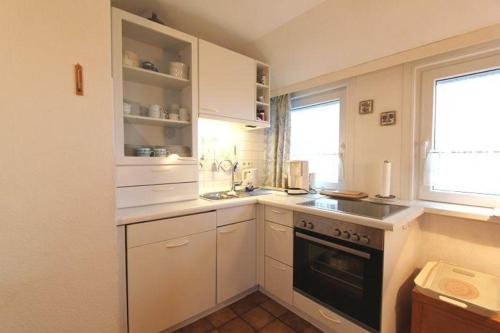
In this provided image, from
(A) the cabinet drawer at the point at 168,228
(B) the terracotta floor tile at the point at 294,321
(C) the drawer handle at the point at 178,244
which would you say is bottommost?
(B) the terracotta floor tile at the point at 294,321

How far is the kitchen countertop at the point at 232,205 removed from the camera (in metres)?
1.25

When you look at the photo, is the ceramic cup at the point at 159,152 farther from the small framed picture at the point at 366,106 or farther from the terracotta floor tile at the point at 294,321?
the small framed picture at the point at 366,106

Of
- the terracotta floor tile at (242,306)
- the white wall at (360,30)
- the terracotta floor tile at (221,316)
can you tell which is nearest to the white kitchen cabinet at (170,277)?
the terracotta floor tile at (221,316)

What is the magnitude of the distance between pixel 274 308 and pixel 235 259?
1.64 ft

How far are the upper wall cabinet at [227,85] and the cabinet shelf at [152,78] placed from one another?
20cm

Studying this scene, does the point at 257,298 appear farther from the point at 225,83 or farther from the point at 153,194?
the point at 225,83

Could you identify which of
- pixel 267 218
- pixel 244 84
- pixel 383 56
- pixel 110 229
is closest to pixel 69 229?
pixel 110 229

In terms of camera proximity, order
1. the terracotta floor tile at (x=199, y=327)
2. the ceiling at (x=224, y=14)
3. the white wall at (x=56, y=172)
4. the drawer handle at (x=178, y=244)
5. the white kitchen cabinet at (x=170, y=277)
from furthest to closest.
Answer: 1. the ceiling at (x=224, y=14)
2. the terracotta floor tile at (x=199, y=327)
3. the drawer handle at (x=178, y=244)
4. the white kitchen cabinet at (x=170, y=277)
5. the white wall at (x=56, y=172)

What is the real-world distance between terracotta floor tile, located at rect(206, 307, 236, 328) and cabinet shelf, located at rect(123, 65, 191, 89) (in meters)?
1.87

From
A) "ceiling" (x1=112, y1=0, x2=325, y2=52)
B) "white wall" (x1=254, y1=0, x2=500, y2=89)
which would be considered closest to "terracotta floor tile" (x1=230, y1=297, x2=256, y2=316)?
"white wall" (x1=254, y1=0, x2=500, y2=89)

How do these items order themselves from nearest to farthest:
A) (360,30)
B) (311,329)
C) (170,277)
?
(170,277) → (311,329) → (360,30)

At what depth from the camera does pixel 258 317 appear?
5.60 ft

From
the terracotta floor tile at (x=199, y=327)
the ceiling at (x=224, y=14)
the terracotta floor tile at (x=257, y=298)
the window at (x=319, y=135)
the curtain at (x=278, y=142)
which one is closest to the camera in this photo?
the terracotta floor tile at (x=199, y=327)

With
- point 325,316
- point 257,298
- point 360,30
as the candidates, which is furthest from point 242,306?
point 360,30
